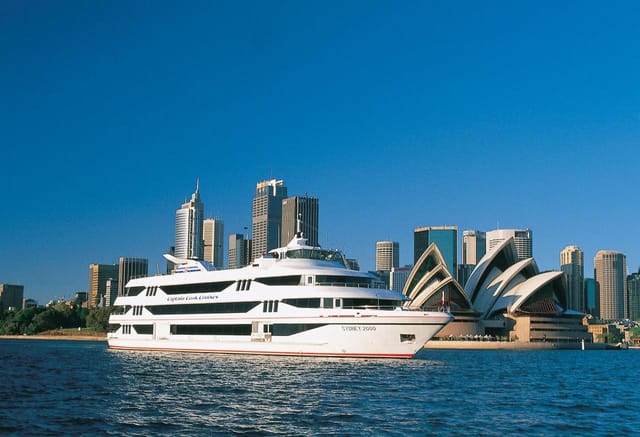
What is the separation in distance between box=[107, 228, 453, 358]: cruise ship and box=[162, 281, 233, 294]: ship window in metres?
0.09

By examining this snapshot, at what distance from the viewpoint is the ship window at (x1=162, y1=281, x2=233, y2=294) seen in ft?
213

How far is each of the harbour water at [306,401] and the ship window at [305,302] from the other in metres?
7.46

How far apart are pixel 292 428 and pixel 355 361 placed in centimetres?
2901

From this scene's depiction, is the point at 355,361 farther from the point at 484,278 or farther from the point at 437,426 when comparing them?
the point at 484,278

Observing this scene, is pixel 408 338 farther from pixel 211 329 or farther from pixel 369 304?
pixel 211 329

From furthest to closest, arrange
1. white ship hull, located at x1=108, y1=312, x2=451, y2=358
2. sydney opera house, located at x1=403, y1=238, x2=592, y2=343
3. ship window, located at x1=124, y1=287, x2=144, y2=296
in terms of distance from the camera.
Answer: sydney opera house, located at x1=403, y1=238, x2=592, y2=343, ship window, located at x1=124, y1=287, x2=144, y2=296, white ship hull, located at x1=108, y1=312, x2=451, y2=358

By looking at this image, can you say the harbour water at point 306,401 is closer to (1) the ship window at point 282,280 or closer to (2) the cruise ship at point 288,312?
(2) the cruise ship at point 288,312

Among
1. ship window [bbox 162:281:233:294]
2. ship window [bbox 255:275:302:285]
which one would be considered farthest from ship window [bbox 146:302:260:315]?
ship window [bbox 255:275:302:285]

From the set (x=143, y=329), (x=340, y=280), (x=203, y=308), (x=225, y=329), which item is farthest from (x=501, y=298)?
(x=340, y=280)

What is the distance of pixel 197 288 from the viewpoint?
6750 centimetres

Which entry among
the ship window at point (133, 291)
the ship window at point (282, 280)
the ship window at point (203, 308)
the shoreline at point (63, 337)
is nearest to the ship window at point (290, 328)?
the ship window at point (203, 308)

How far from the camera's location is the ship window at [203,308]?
6247 cm

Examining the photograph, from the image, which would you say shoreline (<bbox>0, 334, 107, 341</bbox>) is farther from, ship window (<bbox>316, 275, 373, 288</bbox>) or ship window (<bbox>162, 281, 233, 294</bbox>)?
ship window (<bbox>316, 275, 373, 288</bbox>)

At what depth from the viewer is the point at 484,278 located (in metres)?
150
